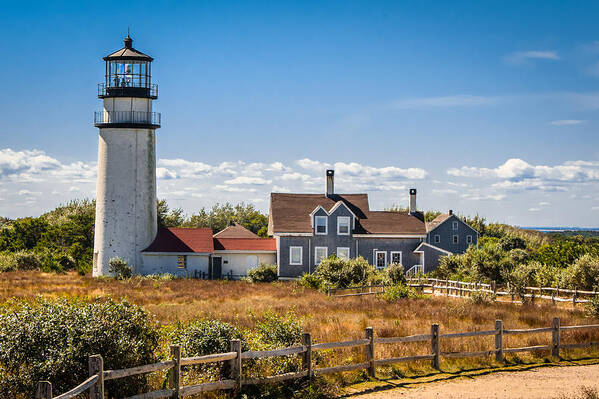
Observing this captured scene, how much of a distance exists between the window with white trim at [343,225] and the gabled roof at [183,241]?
9080mm

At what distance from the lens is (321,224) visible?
46812 mm

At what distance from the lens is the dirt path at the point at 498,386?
12781 millimetres

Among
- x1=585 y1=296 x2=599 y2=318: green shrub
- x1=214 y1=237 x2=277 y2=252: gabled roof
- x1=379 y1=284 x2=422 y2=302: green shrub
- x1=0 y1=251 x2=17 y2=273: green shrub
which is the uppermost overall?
x1=214 y1=237 x2=277 y2=252: gabled roof

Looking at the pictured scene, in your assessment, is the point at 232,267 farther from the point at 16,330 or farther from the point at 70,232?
the point at 16,330

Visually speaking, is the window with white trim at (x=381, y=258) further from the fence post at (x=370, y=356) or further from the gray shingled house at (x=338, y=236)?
the fence post at (x=370, y=356)

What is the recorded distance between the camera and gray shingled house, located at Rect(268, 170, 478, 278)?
4616 centimetres

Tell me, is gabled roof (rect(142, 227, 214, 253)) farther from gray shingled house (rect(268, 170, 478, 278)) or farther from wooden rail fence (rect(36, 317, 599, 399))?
wooden rail fence (rect(36, 317, 599, 399))

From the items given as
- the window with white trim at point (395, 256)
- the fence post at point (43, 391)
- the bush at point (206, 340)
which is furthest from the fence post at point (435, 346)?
the window with white trim at point (395, 256)

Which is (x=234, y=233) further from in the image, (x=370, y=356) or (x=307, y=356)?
(x=307, y=356)

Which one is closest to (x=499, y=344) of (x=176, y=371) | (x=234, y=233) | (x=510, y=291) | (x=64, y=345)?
(x=176, y=371)

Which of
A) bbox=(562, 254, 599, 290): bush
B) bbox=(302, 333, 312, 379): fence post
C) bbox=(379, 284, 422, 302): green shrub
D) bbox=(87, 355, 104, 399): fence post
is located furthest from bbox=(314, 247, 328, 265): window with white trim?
bbox=(87, 355, 104, 399): fence post

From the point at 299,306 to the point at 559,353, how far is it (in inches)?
466

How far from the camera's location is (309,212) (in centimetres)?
4816

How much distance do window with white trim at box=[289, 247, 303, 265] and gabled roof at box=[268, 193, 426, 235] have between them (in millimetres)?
1267
